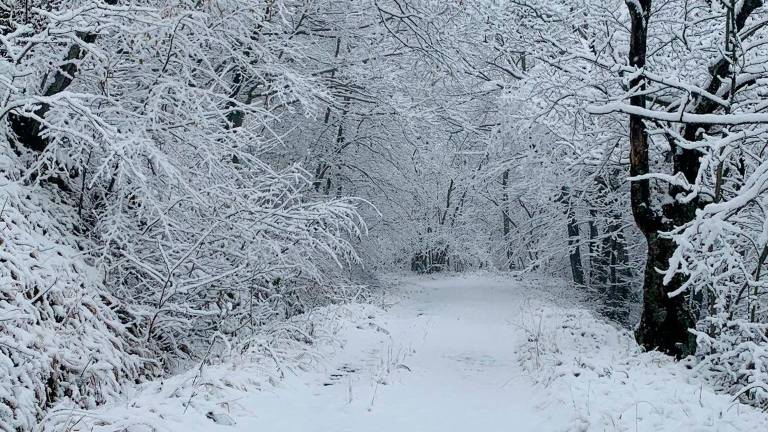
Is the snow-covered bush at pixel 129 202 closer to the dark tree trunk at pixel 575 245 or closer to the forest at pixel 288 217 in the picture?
the forest at pixel 288 217

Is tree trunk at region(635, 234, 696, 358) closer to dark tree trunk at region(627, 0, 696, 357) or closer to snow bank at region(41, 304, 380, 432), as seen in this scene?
dark tree trunk at region(627, 0, 696, 357)

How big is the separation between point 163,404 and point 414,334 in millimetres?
7122

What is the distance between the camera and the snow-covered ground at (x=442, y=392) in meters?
5.34

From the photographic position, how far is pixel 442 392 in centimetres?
736

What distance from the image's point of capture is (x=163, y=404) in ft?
17.1

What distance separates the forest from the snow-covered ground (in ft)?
0.15

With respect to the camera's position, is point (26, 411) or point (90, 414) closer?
point (90, 414)

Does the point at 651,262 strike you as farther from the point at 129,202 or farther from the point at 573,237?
the point at 573,237

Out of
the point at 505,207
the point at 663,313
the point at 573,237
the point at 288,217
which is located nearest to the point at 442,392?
the point at 288,217

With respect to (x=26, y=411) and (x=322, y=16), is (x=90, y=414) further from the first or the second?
(x=322, y=16)

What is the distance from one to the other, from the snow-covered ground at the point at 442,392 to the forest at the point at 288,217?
46 mm

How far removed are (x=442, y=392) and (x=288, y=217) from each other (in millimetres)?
3213

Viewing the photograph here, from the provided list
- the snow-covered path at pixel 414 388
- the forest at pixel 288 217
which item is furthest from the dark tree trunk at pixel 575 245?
the snow-covered path at pixel 414 388

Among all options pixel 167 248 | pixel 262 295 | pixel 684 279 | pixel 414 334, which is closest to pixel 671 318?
pixel 684 279
